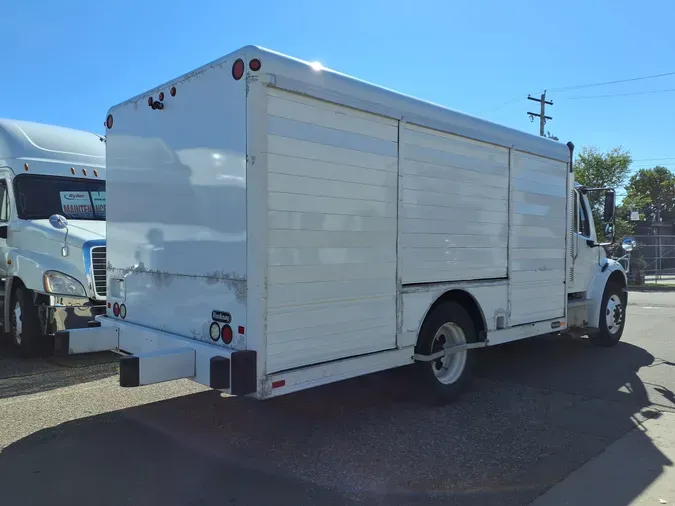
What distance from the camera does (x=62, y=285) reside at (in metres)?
6.86

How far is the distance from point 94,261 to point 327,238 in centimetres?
406

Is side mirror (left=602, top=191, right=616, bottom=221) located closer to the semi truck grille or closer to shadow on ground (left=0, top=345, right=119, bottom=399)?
the semi truck grille

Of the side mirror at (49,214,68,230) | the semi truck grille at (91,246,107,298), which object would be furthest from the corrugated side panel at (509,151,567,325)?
the side mirror at (49,214,68,230)

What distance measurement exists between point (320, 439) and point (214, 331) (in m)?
1.38

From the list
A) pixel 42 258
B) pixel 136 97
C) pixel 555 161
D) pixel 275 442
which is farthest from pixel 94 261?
pixel 555 161

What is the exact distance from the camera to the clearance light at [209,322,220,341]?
406 centimetres

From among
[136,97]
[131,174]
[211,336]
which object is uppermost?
[136,97]

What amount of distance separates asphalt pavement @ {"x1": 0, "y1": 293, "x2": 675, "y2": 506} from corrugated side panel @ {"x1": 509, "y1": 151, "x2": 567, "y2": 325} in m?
0.97

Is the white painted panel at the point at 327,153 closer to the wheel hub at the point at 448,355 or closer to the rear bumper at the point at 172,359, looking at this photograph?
the rear bumper at the point at 172,359

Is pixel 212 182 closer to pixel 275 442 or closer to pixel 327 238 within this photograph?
pixel 327 238

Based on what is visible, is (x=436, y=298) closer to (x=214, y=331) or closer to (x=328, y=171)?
(x=328, y=171)

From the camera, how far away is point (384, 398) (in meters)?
5.73

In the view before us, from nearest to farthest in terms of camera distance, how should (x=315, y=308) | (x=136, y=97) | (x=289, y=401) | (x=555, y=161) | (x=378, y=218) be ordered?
(x=315, y=308)
(x=378, y=218)
(x=136, y=97)
(x=289, y=401)
(x=555, y=161)

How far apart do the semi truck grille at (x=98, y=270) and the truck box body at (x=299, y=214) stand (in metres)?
1.53
